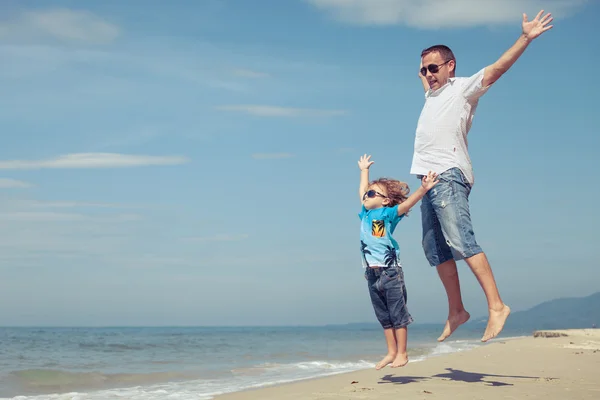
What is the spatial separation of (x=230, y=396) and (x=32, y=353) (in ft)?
39.7

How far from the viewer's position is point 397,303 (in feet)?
18.5

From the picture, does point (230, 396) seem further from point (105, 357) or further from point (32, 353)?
point (32, 353)

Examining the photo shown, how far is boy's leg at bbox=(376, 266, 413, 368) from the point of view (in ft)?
18.4

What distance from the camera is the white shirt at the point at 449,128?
524 centimetres

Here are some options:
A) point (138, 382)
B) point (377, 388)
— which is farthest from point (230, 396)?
point (138, 382)

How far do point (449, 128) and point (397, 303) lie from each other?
59.8 inches

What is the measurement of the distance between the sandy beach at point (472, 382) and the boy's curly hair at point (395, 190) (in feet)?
5.22

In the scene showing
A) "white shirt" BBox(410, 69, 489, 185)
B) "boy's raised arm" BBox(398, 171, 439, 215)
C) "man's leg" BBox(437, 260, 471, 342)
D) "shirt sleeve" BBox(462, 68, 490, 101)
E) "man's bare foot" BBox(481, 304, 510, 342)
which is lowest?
"man's bare foot" BBox(481, 304, 510, 342)

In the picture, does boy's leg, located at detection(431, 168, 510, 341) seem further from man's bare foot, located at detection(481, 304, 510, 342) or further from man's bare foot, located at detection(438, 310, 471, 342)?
man's bare foot, located at detection(438, 310, 471, 342)

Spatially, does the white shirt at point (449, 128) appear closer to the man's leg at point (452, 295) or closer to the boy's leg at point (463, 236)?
the boy's leg at point (463, 236)

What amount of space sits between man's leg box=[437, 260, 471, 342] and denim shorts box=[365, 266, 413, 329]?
325 millimetres

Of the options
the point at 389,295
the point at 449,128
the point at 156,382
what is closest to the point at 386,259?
the point at 389,295

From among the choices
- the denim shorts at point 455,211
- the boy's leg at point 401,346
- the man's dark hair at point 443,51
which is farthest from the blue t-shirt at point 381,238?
the man's dark hair at point 443,51

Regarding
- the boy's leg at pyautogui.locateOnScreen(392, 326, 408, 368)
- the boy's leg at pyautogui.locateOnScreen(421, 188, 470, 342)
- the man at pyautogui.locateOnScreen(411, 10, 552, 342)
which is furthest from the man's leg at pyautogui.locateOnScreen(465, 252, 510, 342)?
the boy's leg at pyautogui.locateOnScreen(392, 326, 408, 368)
